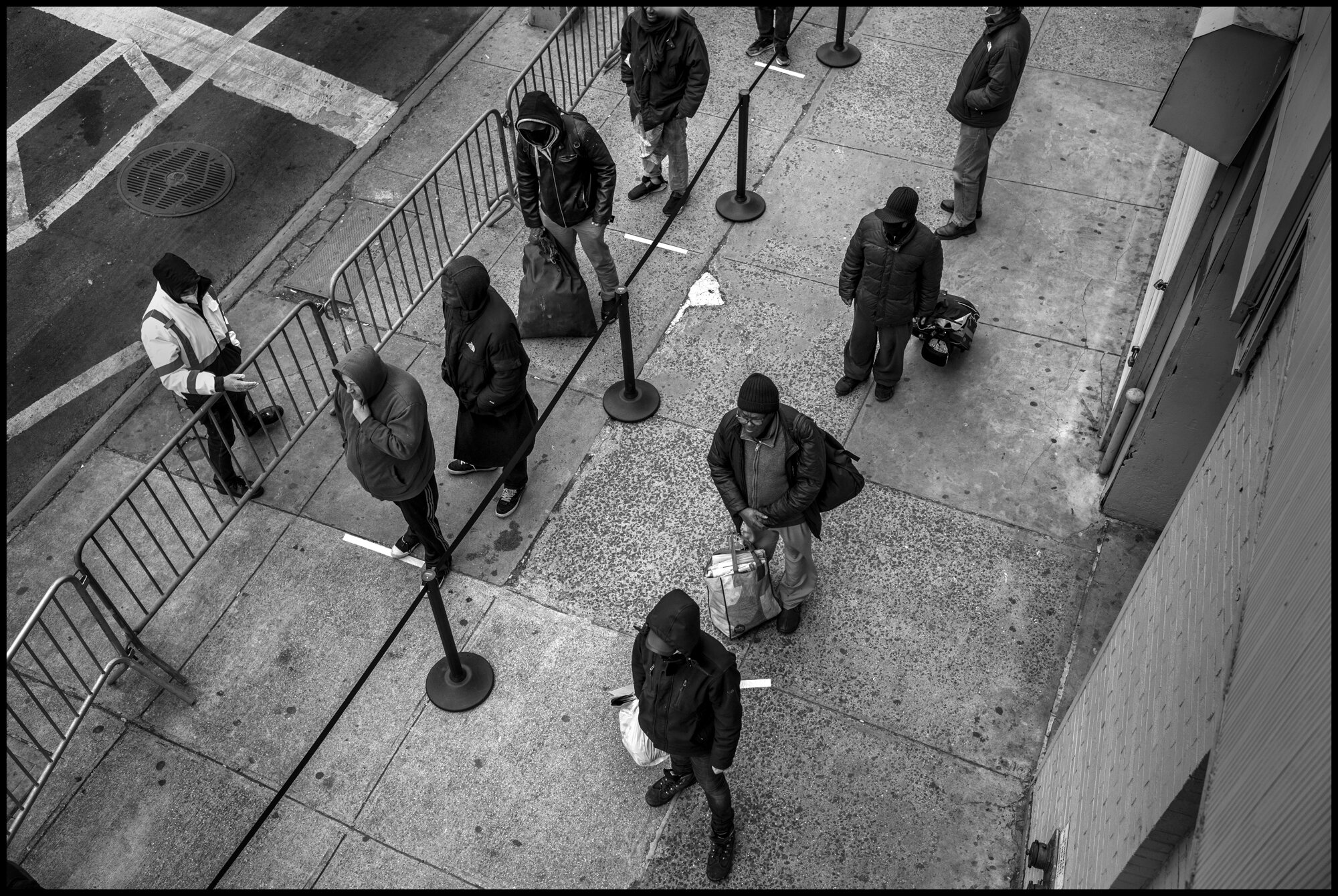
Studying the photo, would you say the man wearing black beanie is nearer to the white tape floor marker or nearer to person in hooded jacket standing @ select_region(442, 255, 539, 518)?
person in hooded jacket standing @ select_region(442, 255, 539, 518)

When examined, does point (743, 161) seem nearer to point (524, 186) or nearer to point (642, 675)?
point (524, 186)

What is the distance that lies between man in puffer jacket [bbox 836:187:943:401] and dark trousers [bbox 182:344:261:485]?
419 cm

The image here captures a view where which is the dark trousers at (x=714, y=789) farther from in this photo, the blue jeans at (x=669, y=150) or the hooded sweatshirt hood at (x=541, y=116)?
the blue jeans at (x=669, y=150)

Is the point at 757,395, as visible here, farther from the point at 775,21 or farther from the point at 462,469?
the point at 775,21

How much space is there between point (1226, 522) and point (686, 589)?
3.53m

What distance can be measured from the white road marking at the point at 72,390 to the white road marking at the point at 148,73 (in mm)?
3707

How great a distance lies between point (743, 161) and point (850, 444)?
2.79m

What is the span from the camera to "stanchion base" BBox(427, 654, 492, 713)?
6.44 m

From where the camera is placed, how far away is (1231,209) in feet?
19.5

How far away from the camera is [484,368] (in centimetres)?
671

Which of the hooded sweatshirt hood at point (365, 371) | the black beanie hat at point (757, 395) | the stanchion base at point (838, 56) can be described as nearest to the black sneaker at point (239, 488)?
the hooded sweatshirt hood at point (365, 371)

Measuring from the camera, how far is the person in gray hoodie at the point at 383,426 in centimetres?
609

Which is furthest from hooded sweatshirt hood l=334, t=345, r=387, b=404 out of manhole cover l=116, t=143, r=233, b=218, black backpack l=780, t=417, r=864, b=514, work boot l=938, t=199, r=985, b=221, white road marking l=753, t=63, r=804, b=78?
white road marking l=753, t=63, r=804, b=78

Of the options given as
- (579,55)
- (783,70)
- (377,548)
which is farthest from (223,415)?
(783,70)
